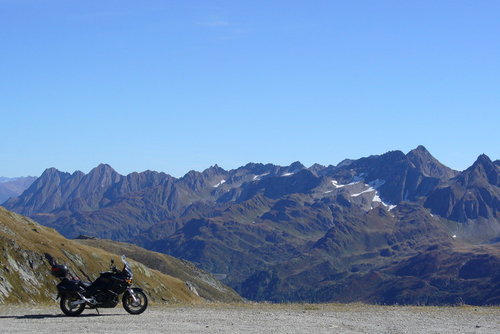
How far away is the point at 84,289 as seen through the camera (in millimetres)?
28141

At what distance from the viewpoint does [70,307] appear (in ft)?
91.6

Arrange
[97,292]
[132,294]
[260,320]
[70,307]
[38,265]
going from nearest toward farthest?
[260,320]
[70,307]
[97,292]
[132,294]
[38,265]

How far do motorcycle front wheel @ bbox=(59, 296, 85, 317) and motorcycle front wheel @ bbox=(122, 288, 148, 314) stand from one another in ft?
6.50

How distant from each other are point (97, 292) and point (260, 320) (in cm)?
794

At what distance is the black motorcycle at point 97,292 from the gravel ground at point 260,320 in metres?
0.52

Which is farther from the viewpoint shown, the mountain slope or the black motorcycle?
the mountain slope

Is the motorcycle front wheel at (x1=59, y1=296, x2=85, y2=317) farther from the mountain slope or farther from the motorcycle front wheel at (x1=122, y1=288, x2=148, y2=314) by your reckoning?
the mountain slope

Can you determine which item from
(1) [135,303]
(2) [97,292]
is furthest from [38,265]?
(1) [135,303]

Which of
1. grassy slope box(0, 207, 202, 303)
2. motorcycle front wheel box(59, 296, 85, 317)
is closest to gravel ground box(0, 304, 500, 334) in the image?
motorcycle front wheel box(59, 296, 85, 317)

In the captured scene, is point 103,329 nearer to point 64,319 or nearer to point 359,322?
point 64,319

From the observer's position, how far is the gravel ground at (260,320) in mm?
23953

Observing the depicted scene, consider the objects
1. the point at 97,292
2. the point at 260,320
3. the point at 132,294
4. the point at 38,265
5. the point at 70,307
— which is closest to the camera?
the point at 260,320

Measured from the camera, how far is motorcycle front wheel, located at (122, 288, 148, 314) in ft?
92.8

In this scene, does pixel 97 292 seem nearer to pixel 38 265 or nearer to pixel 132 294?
pixel 132 294
